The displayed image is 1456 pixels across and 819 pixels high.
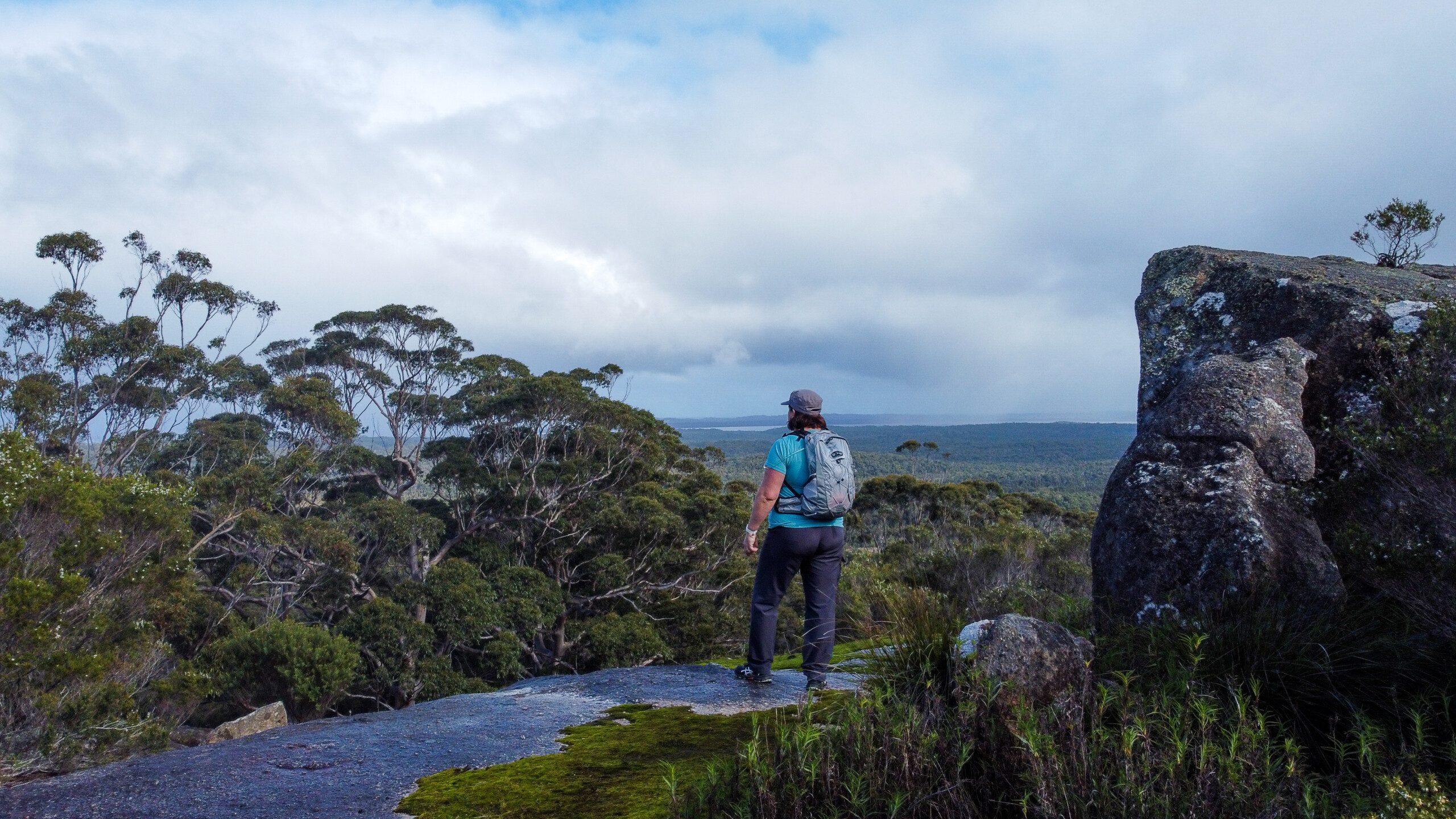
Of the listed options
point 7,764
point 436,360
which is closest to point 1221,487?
point 7,764

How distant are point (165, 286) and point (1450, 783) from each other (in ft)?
101

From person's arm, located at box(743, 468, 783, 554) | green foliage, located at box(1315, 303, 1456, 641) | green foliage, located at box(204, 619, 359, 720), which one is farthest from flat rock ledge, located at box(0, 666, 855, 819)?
green foliage, located at box(204, 619, 359, 720)

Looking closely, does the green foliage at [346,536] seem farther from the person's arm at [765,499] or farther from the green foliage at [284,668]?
the person's arm at [765,499]

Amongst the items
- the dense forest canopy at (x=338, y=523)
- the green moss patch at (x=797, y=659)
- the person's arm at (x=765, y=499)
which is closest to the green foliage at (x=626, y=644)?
the dense forest canopy at (x=338, y=523)

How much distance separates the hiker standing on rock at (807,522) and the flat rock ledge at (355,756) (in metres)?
0.47

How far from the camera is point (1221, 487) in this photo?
16.9ft

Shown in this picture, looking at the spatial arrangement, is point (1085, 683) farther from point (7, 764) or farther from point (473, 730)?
point (7, 764)

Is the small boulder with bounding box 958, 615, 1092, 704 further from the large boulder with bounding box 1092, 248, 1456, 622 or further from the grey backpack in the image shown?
the grey backpack

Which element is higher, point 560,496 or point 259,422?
point 259,422

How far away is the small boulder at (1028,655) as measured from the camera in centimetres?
377

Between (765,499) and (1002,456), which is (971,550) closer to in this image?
(765,499)

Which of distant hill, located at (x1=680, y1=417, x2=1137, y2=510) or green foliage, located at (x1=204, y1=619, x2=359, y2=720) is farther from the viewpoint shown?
distant hill, located at (x1=680, y1=417, x2=1137, y2=510)

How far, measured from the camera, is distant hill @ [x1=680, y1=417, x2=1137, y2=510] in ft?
271

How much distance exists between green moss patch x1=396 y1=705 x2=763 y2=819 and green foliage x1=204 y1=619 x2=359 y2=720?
13225mm
